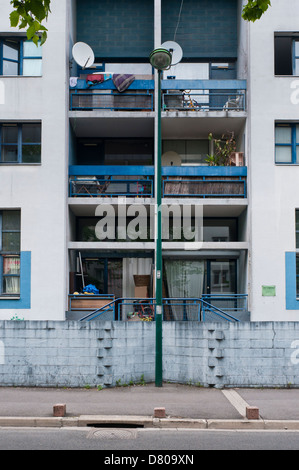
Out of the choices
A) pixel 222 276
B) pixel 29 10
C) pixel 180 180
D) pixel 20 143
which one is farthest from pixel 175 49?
pixel 29 10

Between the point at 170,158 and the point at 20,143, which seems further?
the point at 170,158

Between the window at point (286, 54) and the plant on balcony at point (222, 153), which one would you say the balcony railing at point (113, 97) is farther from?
the window at point (286, 54)

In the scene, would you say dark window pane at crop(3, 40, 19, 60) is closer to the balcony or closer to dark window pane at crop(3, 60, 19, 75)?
dark window pane at crop(3, 60, 19, 75)

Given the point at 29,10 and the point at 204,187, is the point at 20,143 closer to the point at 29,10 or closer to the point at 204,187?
the point at 204,187

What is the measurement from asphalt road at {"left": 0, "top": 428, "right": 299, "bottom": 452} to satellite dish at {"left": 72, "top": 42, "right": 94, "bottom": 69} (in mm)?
12359

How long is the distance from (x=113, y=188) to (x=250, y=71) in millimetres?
6078

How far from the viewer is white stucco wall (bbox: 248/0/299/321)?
1664cm

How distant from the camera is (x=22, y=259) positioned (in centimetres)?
1667

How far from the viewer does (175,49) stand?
711 inches

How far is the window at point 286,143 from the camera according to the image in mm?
17328

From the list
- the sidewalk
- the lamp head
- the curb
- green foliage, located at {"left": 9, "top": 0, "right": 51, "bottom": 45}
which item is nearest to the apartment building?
the sidewalk

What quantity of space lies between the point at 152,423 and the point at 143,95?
11.6 m

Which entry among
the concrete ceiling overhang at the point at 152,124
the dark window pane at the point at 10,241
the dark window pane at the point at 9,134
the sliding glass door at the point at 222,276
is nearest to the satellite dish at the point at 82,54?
the concrete ceiling overhang at the point at 152,124
